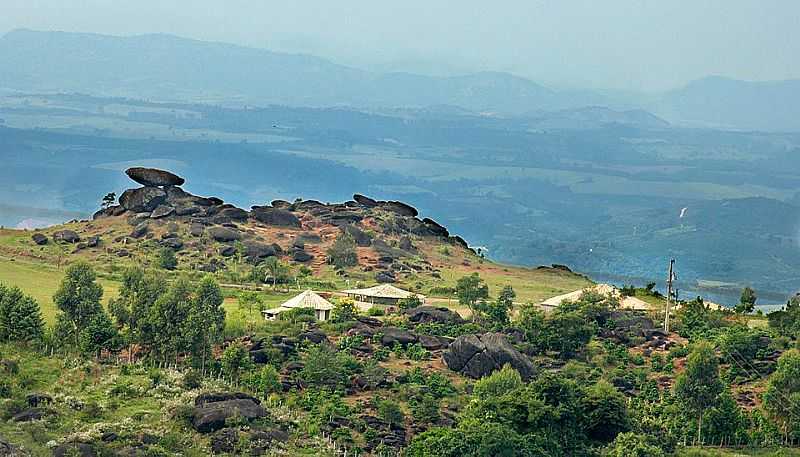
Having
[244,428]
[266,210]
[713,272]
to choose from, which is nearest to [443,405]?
[244,428]

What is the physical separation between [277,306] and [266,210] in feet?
82.8

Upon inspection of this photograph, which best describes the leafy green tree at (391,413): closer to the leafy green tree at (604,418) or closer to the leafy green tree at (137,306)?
the leafy green tree at (604,418)

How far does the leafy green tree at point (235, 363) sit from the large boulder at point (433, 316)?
1199 centimetres

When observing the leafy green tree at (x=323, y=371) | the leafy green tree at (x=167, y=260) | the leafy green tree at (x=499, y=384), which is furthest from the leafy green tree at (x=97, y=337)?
the leafy green tree at (x=167, y=260)

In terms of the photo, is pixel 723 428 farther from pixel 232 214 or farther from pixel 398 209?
pixel 398 209

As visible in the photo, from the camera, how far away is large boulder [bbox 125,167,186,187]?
8106 centimetres

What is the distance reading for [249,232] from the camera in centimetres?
7700

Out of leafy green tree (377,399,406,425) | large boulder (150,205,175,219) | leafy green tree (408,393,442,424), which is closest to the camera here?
leafy green tree (377,399,406,425)

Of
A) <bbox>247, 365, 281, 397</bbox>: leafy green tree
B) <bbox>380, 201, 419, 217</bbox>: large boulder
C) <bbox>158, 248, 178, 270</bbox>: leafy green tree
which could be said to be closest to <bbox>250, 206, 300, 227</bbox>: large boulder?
<bbox>380, 201, 419, 217</bbox>: large boulder

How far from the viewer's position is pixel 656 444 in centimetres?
3616

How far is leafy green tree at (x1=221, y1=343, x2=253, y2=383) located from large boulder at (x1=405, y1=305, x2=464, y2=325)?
11987 millimetres

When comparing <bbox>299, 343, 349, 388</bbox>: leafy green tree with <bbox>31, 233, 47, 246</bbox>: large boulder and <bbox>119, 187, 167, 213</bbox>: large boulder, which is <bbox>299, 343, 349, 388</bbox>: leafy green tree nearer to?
<bbox>31, 233, 47, 246</bbox>: large boulder

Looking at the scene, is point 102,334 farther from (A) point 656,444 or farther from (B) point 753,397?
(B) point 753,397

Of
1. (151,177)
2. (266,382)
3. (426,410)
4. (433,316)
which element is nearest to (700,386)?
(426,410)
